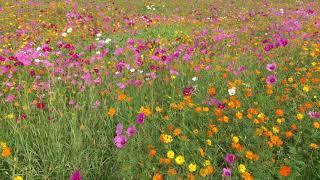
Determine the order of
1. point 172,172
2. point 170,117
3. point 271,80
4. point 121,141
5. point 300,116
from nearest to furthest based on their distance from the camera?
point 172,172
point 121,141
point 300,116
point 170,117
point 271,80

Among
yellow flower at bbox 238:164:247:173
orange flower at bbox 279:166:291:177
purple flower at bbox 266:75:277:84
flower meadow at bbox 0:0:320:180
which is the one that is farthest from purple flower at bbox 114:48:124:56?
orange flower at bbox 279:166:291:177

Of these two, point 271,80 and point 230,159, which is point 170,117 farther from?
point 271,80

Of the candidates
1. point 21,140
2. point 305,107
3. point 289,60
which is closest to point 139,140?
point 21,140

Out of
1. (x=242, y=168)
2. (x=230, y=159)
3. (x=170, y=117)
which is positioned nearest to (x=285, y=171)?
(x=242, y=168)

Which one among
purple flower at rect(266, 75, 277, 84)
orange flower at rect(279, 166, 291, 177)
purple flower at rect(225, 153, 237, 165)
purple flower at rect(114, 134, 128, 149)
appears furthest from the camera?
purple flower at rect(266, 75, 277, 84)

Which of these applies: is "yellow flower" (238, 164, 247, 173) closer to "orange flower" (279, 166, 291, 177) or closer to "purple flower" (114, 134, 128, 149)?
"orange flower" (279, 166, 291, 177)

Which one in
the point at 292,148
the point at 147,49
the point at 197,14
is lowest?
the point at 197,14

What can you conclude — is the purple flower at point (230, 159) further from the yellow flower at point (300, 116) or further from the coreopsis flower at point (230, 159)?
the yellow flower at point (300, 116)

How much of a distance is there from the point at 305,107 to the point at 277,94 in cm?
58

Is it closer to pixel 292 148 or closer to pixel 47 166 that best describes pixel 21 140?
pixel 47 166

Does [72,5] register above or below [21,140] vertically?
below

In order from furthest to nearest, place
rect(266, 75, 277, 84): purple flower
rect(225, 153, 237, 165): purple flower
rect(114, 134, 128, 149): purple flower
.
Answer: rect(266, 75, 277, 84): purple flower → rect(114, 134, 128, 149): purple flower → rect(225, 153, 237, 165): purple flower

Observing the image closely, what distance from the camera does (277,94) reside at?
12.7 ft

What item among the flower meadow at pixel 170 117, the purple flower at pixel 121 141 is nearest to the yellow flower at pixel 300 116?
the flower meadow at pixel 170 117
